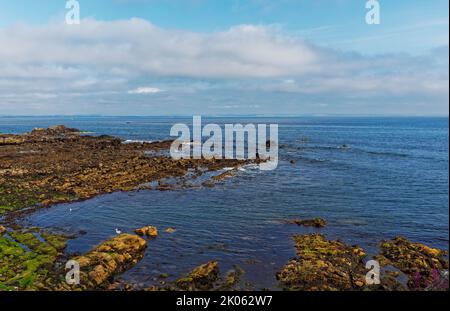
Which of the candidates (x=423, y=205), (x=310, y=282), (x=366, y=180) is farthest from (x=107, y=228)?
(x=366, y=180)

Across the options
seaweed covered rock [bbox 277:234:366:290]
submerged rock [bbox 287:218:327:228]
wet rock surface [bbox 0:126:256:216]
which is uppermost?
wet rock surface [bbox 0:126:256:216]

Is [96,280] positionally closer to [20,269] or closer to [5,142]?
[20,269]

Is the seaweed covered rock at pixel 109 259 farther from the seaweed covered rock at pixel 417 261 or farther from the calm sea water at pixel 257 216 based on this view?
the seaweed covered rock at pixel 417 261

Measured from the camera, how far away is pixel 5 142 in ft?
263

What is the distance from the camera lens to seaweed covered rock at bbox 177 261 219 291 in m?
17.3

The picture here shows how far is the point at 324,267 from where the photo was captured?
759 inches

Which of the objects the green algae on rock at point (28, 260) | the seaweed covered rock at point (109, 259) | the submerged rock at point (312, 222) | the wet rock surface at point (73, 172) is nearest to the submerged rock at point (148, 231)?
the seaweed covered rock at point (109, 259)

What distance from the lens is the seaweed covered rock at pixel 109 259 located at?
701 inches

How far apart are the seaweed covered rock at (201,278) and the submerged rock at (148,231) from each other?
657 centimetres

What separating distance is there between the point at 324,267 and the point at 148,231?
1258 centimetres

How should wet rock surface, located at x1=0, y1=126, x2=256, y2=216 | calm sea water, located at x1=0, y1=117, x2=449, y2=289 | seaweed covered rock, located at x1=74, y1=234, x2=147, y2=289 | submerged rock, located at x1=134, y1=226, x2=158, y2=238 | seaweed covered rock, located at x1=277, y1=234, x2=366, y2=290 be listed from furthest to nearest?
wet rock surface, located at x1=0, y1=126, x2=256, y2=216, submerged rock, located at x1=134, y1=226, x2=158, y2=238, calm sea water, located at x1=0, y1=117, x2=449, y2=289, seaweed covered rock, located at x1=74, y1=234, x2=147, y2=289, seaweed covered rock, located at x1=277, y1=234, x2=366, y2=290

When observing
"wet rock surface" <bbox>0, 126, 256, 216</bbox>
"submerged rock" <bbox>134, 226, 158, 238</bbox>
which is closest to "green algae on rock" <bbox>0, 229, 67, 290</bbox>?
"submerged rock" <bbox>134, 226, 158, 238</bbox>

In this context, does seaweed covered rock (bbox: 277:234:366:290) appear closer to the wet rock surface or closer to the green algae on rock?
the green algae on rock

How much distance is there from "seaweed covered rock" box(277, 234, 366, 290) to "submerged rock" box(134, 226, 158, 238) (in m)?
9.99
